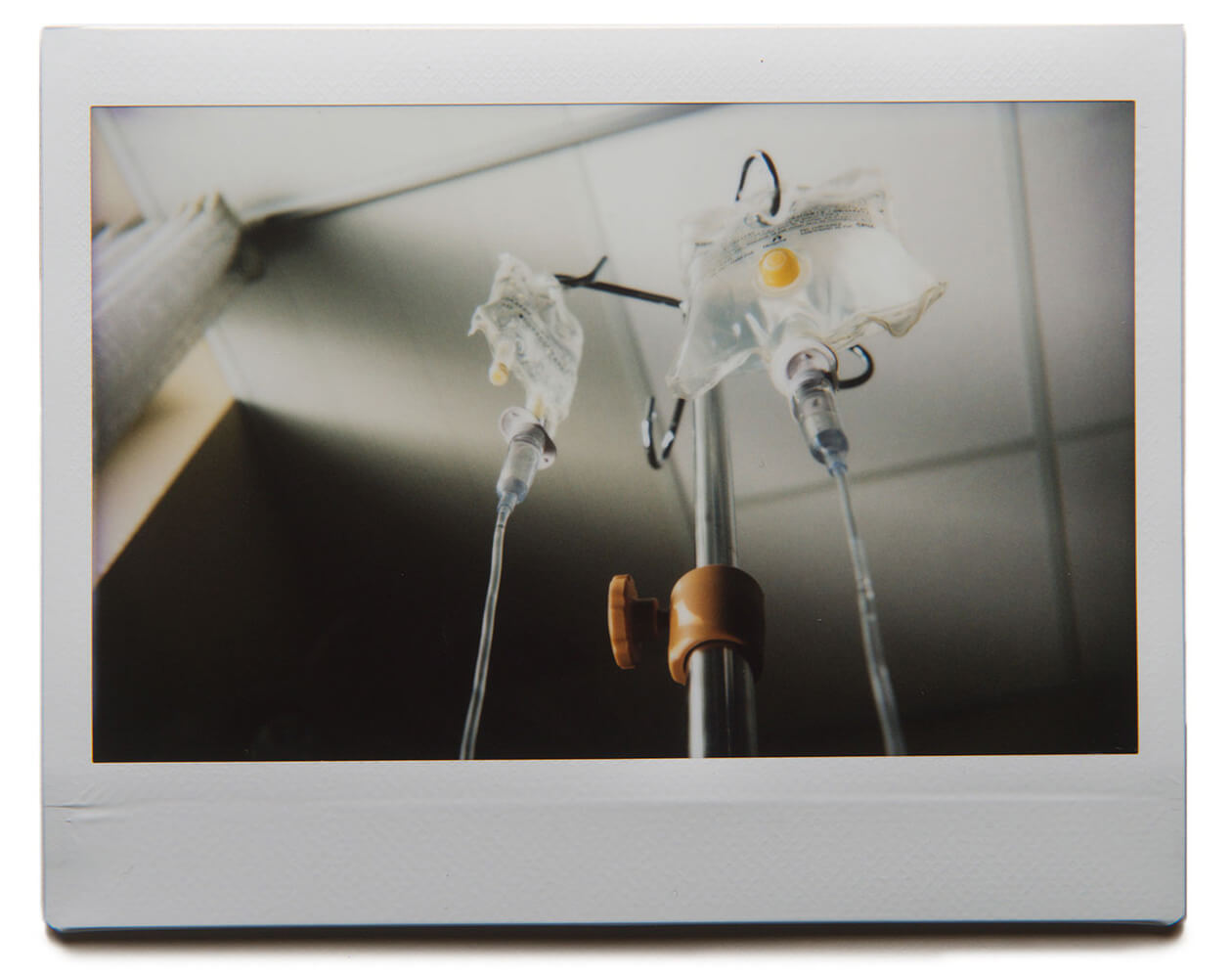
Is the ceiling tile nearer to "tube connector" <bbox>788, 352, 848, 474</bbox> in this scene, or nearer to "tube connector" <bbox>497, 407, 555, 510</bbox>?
"tube connector" <bbox>788, 352, 848, 474</bbox>

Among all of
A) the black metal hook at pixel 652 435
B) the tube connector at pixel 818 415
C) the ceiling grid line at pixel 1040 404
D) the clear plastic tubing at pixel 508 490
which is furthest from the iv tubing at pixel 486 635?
the ceiling grid line at pixel 1040 404

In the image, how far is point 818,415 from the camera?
0.66 m

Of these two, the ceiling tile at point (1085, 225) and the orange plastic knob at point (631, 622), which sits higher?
the ceiling tile at point (1085, 225)

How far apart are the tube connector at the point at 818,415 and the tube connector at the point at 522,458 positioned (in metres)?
0.19

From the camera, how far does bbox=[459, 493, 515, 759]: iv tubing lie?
66cm

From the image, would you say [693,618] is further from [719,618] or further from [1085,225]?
[1085,225]

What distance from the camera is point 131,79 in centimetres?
68

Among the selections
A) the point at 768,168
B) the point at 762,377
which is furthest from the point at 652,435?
the point at 768,168

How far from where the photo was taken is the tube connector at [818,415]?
66cm

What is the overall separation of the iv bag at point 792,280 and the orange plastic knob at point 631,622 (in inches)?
6.1

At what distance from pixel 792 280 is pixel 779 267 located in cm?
1

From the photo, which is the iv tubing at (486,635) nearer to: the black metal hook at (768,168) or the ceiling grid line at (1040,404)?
the black metal hook at (768,168)

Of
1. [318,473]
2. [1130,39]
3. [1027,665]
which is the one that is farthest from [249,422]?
[1130,39]
